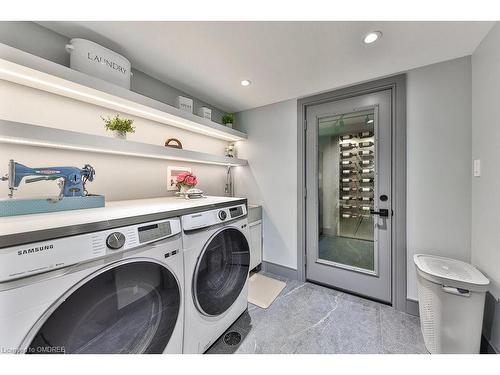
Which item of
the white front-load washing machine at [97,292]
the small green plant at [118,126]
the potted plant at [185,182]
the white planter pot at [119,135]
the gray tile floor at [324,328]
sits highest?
the small green plant at [118,126]

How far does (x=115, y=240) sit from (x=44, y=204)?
1.62ft

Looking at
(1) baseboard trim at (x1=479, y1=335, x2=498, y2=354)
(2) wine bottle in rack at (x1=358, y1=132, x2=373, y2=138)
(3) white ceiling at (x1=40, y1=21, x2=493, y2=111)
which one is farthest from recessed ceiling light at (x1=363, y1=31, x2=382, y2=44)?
(1) baseboard trim at (x1=479, y1=335, x2=498, y2=354)

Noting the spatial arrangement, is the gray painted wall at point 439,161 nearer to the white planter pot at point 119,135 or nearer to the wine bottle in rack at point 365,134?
the wine bottle in rack at point 365,134

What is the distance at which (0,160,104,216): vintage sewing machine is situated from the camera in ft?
2.77

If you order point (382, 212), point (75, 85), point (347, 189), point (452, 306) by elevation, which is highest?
point (75, 85)

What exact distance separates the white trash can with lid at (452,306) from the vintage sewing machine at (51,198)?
A: 7.36ft

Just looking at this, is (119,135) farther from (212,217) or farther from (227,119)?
(227,119)

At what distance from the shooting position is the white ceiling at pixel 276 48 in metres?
1.17

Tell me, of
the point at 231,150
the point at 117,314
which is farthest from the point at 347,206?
the point at 117,314

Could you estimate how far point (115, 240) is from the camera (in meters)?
0.78

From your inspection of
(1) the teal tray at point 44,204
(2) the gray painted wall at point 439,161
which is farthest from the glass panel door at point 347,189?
(1) the teal tray at point 44,204

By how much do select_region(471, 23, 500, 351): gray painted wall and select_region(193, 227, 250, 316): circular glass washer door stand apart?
1.65m

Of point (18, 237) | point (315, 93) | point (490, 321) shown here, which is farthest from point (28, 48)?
point (490, 321)

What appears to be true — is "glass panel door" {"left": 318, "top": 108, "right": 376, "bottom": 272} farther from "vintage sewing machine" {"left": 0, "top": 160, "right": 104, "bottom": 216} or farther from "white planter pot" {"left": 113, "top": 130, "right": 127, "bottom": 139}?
"vintage sewing machine" {"left": 0, "top": 160, "right": 104, "bottom": 216}
